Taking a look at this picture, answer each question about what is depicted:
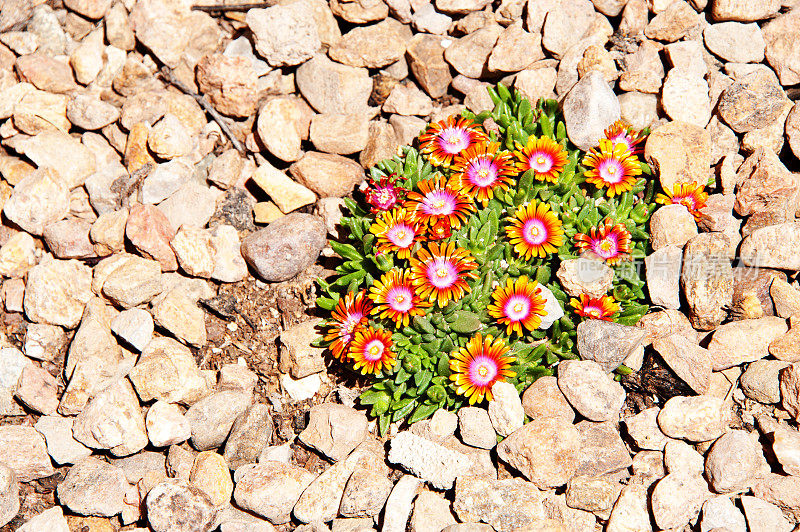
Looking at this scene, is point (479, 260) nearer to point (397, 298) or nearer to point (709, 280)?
point (397, 298)

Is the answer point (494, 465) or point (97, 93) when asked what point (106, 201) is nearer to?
point (97, 93)

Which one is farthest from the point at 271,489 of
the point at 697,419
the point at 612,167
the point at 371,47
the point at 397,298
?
the point at 371,47

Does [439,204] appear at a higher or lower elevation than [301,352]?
higher

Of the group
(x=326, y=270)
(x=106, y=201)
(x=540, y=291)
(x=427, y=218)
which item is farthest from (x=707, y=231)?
(x=106, y=201)

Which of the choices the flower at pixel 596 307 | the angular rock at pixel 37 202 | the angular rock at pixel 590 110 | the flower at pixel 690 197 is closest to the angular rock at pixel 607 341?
the flower at pixel 596 307

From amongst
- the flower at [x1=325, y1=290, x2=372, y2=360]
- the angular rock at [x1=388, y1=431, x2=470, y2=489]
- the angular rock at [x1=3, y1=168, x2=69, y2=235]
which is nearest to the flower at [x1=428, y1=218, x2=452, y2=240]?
the flower at [x1=325, y1=290, x2=372, y2=360]

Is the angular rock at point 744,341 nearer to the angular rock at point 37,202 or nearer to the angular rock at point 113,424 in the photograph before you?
the angular rock at point 113,424

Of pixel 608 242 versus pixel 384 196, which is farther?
pixel 384 196

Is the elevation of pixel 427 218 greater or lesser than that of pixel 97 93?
lesser
